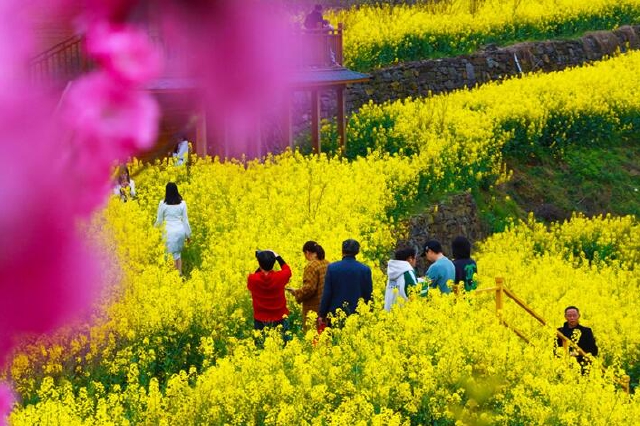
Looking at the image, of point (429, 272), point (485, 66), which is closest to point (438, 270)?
point (429, 272)

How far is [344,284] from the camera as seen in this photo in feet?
30.5

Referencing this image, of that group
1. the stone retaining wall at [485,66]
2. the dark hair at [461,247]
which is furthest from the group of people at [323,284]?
the stone retaining wall at [485,66]

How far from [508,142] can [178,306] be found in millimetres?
16306

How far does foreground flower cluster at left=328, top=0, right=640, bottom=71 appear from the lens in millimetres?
27562

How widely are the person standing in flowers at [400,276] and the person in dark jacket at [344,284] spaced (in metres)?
0.50

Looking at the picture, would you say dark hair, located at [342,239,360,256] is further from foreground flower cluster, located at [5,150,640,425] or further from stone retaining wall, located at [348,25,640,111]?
stone retaining wall, located at [348,25,640,111]

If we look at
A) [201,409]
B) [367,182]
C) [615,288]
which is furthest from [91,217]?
[367,182]

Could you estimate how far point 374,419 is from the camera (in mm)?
6977

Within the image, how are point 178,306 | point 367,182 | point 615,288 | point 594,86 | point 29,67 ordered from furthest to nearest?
point 594,86 < point 367,182 < point 615,288 < point 178,306 < point 29,67

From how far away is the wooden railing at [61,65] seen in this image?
613mm

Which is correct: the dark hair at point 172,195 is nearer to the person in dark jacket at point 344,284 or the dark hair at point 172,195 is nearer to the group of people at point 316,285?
the group of people at point 316,285

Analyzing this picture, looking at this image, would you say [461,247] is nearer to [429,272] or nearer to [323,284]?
[429,272]

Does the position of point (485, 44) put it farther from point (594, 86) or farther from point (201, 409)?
point (201, 409)

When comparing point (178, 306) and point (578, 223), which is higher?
point (178, 306)
